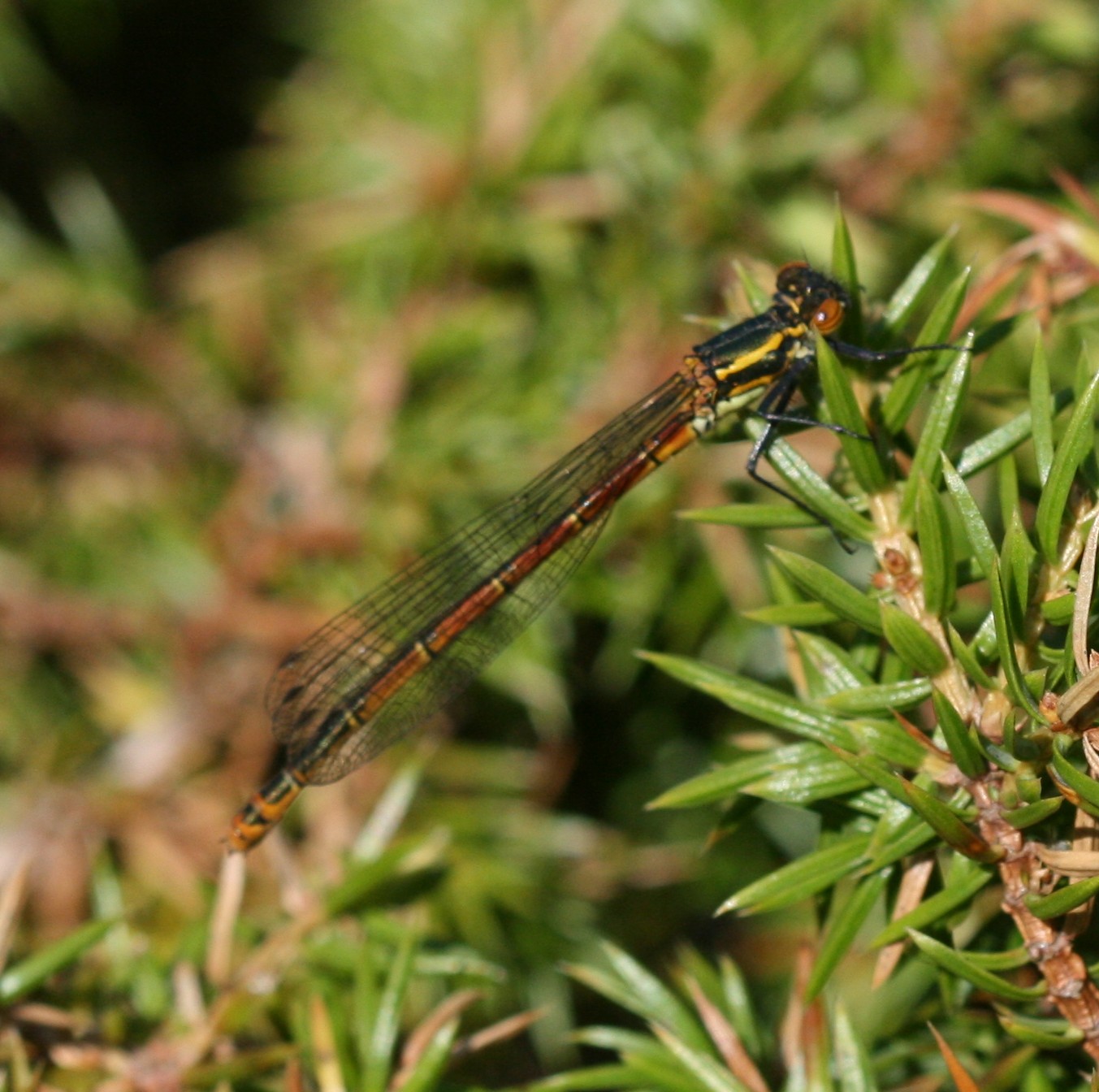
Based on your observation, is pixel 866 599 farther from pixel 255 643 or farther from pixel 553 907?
pixel 255 643

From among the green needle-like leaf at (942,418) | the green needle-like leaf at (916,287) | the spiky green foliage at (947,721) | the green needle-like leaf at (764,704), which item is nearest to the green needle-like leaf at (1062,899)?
the spiky green foliage at (947,721)


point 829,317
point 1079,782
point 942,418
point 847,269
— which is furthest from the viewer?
point 829,317

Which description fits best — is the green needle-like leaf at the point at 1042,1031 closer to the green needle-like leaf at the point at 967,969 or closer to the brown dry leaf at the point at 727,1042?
the green needle-like leaf at the point at 967,969

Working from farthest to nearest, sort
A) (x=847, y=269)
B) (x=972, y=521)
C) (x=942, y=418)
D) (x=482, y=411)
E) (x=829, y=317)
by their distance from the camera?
(x=482, y=411) → (x=829, y=317) → (x=847, y=269) → (x=942, y=418) → (x=972, y=521)

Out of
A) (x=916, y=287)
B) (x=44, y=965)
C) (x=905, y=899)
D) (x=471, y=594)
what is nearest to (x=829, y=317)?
(x=916, y=287)

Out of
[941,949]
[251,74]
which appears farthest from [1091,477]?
[251,74]

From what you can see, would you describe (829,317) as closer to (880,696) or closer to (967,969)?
(880,696)

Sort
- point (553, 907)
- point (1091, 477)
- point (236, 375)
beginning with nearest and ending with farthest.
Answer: point (1091, 477), point (553, 907), point (236, 375)
